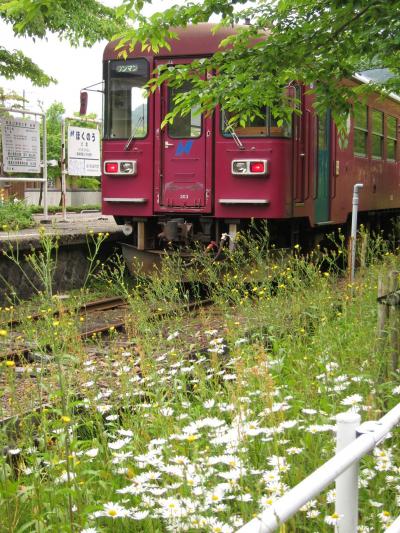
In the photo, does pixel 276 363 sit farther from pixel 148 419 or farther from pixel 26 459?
pixel 26 459

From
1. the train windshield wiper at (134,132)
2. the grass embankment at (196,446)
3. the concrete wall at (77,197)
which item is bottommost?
the grass embankment at (196,446)

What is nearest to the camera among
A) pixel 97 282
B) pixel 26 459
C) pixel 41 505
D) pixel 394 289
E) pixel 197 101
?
pixel 41 505

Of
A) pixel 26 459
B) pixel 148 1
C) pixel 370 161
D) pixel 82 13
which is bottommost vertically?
pixel 26 459

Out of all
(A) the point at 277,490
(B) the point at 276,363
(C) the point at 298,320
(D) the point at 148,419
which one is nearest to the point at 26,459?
(D) the point at 148,419

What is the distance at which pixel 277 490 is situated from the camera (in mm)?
2752

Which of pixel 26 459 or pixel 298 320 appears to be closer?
pixel 26 459

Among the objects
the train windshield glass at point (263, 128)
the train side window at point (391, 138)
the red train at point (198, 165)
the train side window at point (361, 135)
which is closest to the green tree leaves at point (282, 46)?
the train windshield glass at point (263, 128)

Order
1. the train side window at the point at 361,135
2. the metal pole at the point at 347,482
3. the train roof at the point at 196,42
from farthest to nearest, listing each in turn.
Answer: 1. the train side window at the point at 361,135
2. the train roof at the point at 196,42
3. the metal pole at the point at 347,482

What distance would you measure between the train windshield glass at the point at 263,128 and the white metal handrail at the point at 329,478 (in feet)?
25.7

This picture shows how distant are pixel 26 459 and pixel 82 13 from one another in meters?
11.3

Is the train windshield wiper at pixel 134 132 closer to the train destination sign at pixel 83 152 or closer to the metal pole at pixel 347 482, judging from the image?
the train destination sign at pixel 83 152

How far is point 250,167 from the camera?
10.0m

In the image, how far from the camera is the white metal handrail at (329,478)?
1.68 metres

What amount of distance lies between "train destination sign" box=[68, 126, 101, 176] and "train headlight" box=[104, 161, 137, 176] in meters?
3.78
